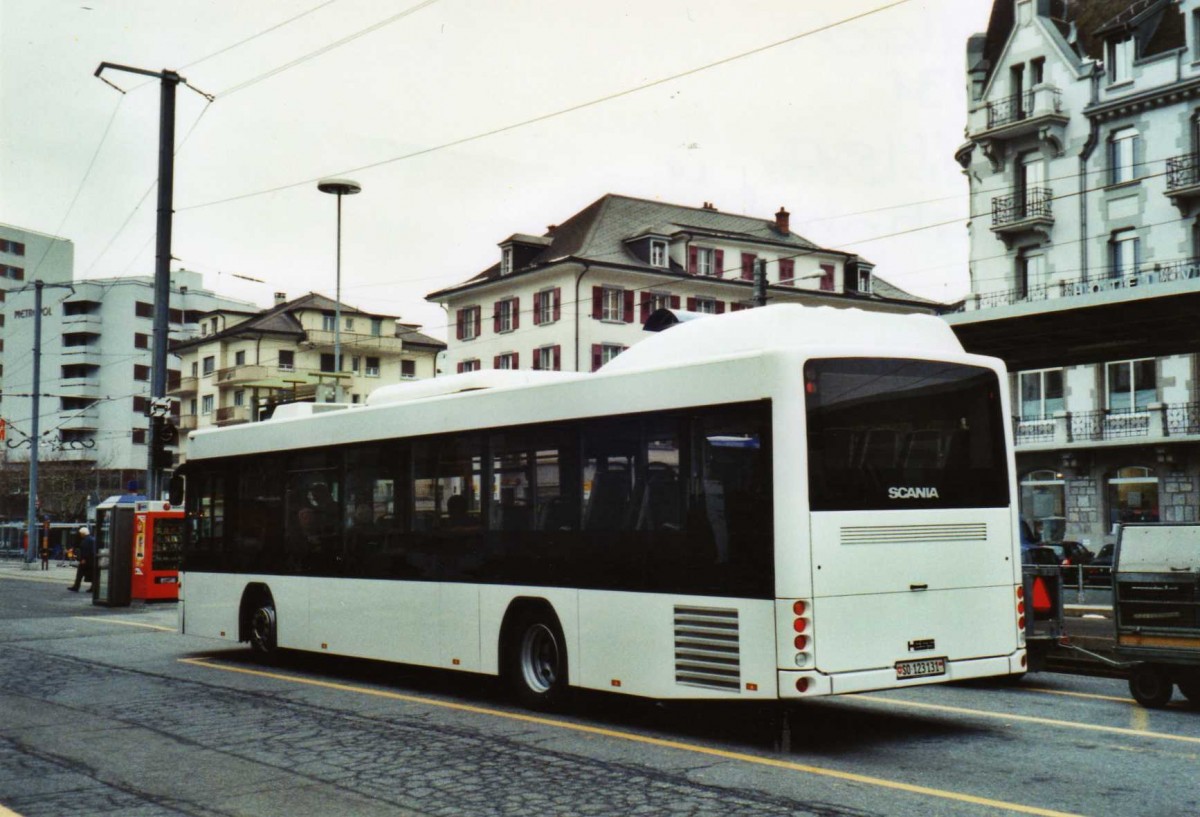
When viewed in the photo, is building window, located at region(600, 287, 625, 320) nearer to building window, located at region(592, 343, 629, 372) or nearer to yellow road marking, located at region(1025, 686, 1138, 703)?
building window, located at region(592, 343, 629, 372)

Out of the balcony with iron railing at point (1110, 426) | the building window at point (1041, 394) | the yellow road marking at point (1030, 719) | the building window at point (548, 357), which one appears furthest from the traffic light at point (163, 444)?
the building window at point (548, 357)

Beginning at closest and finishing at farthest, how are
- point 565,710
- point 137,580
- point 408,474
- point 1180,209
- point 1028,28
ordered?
point 565,710
point 408,474
point 137,580
point 1180,209
point 1028,28

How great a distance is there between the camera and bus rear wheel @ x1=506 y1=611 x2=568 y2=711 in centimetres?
1095

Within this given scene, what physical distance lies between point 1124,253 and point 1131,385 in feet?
14.6

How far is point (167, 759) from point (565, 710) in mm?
3405

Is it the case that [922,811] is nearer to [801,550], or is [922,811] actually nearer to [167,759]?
[801,550]

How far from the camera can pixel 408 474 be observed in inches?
509

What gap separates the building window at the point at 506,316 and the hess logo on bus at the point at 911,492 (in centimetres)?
5931

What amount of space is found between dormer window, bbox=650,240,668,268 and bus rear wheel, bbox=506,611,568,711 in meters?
57.0

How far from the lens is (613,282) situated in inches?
2611

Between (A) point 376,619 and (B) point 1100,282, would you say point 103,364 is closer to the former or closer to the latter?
(B) point 1100,282

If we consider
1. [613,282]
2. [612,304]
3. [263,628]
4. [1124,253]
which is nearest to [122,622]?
[263,628]

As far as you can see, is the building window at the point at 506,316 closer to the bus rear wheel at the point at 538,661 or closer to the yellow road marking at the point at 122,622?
the yellow road marking at the point at 122,622

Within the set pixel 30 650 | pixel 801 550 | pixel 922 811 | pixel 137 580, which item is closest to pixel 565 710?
pixel 801 550
